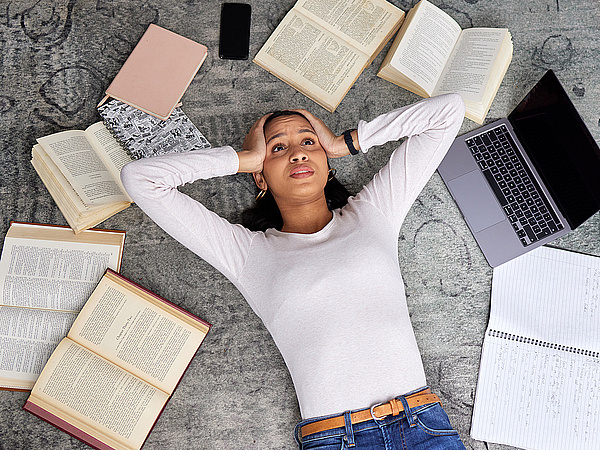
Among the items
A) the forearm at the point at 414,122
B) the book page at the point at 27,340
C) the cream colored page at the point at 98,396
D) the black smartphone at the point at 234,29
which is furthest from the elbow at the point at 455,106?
the book page at the point at 27,340

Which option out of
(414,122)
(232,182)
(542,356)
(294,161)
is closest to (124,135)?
(232,182)

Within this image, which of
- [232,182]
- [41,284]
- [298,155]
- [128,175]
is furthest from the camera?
[232,182]

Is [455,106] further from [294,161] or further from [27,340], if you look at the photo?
[27,340]

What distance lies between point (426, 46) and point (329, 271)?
3.14ft

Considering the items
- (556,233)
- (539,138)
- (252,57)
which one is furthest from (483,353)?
(252,57)

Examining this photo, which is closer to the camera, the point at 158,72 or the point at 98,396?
the point at 98,396

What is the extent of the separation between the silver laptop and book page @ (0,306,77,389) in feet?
4.82

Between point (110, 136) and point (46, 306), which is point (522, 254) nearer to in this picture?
point (110, 136)

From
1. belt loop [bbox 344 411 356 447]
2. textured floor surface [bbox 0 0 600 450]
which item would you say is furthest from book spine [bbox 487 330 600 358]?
belt loop [bbox 344 411 356 447]

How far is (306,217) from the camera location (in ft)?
5.02

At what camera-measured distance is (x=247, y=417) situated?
1622 mm

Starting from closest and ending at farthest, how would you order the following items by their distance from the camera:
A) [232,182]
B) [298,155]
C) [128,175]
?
[128,175], [298,155], [232,182]

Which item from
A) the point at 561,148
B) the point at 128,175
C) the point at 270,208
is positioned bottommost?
the point at 270,208

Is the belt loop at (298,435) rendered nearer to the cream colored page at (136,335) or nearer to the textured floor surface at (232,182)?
the textured floor surface at (232,182)
